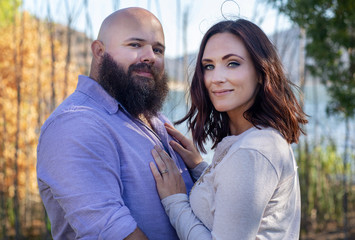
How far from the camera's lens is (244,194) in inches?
51.1

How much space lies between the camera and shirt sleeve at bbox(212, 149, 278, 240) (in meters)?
1.30

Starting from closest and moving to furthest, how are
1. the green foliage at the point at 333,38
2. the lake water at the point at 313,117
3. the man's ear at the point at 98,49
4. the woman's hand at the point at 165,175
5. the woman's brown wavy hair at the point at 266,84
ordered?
the woman's brown wavy hair at the point at 266,84, the woman's hand at the point at 165,175, the man's ear at the point at 98,49, the green foliage at the point at 333,38, the lake water at the point at 313,117

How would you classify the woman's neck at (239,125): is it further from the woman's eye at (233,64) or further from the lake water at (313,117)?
the lake water at (313,117)

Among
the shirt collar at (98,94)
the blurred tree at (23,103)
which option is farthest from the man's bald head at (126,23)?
the blurred tree at (23,103)

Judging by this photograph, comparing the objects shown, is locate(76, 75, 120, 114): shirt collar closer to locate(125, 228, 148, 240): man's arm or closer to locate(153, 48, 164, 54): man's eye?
locate(153, 48, 164, 54): man's eye

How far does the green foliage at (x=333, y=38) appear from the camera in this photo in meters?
3.14

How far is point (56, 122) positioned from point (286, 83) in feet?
3.02

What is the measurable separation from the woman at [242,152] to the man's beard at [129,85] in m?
0.25

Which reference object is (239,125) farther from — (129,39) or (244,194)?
(129,39)

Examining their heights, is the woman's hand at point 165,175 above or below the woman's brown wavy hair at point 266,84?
below

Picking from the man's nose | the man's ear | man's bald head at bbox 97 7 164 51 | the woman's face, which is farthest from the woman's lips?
the man's ear

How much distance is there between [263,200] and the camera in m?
1.32

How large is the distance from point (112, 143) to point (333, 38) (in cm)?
235

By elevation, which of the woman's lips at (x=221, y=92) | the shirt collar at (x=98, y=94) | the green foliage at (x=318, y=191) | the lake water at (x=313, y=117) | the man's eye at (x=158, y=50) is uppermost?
the man's eye at (x=158, y=50)
